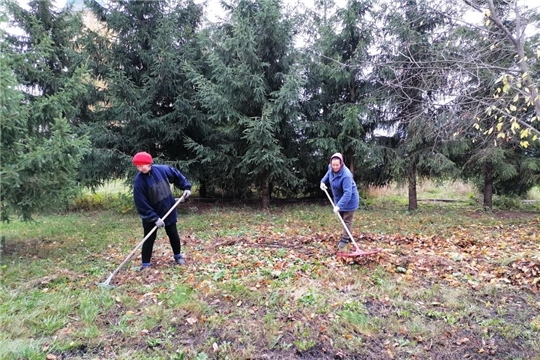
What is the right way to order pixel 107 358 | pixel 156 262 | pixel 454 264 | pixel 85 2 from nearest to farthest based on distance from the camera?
pixel 107 358
pixel 454 264
pixel 156 262
pixel 85 2

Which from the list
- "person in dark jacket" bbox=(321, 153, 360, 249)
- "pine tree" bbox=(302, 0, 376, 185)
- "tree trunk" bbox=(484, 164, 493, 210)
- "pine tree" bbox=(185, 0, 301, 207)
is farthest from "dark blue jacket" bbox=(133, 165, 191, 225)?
"tree trunk" bbox=(484, 164, 493, 210)

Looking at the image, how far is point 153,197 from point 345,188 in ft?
10.3

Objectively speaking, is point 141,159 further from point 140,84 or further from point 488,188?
point 488,188

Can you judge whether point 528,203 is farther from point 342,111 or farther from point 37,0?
point 37,0

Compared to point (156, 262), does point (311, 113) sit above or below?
above

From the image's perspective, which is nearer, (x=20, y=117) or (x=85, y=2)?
(x=20, y=117)

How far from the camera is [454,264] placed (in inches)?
201

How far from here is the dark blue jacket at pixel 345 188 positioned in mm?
5725

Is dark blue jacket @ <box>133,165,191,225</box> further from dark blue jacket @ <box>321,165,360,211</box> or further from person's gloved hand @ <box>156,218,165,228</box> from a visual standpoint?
dark blue jacket @ <box>321,165,360,211</box>

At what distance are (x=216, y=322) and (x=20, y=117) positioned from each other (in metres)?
4.62

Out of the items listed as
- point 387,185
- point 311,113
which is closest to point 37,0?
point 311,113

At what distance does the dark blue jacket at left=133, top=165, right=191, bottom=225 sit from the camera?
4.87m

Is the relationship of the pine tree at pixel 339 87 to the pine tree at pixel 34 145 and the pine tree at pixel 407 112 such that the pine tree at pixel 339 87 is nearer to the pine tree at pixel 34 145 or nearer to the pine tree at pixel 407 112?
the pine tree at pixel 407 112

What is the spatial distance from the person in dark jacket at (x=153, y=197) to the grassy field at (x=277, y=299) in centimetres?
42
